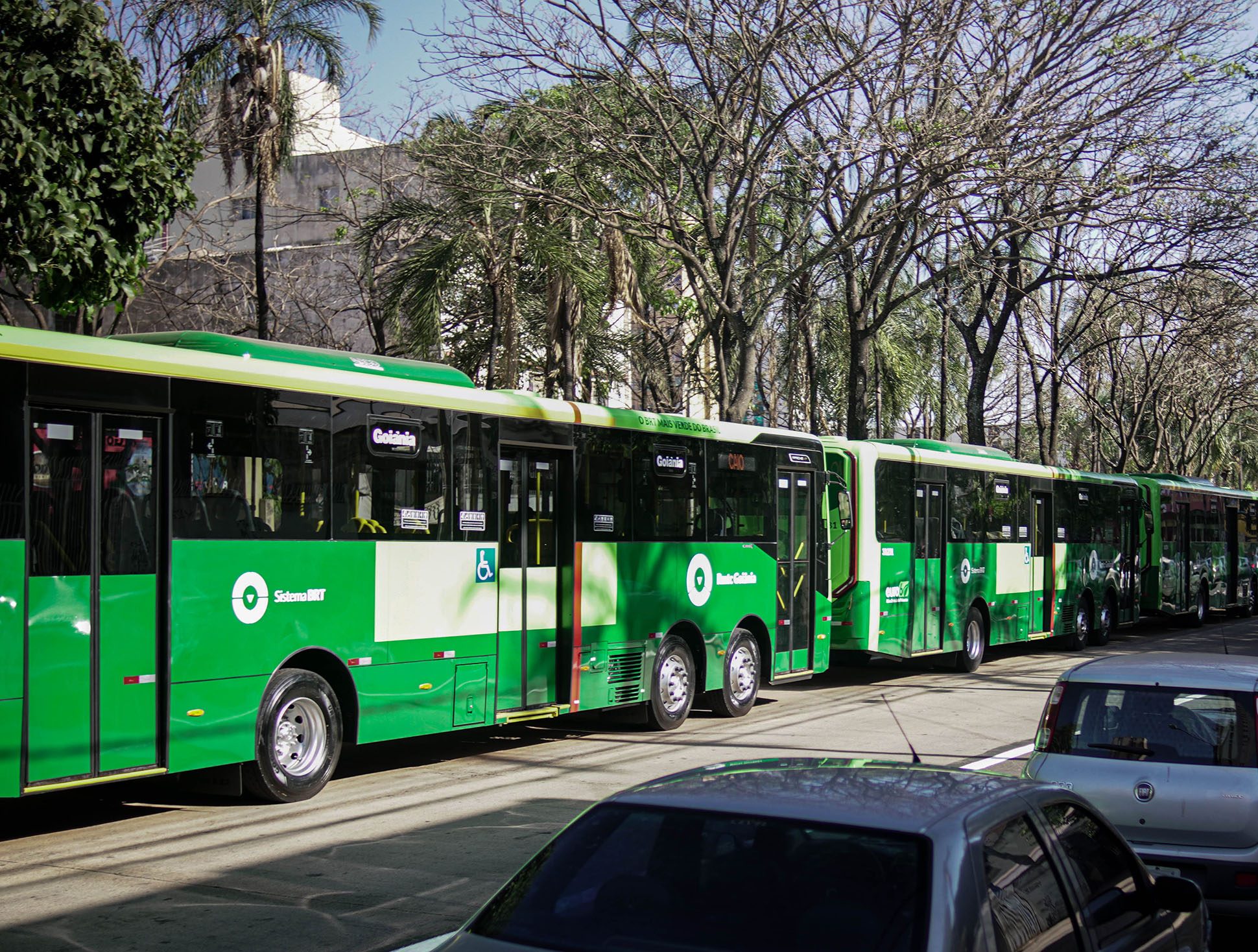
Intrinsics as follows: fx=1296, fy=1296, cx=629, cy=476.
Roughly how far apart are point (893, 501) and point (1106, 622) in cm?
1111

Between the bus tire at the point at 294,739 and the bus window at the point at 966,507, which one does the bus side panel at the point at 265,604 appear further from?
the bus window at the point at 966,507

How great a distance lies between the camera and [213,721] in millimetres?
9523

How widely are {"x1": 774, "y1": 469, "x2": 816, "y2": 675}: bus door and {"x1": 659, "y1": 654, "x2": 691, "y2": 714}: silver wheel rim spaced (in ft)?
6.27

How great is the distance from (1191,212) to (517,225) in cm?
1086

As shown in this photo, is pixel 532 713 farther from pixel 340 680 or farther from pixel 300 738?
pixel 300 738

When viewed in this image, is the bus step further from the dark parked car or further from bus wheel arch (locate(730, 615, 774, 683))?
the dark parked car

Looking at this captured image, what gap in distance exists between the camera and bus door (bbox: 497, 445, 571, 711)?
1241 cm

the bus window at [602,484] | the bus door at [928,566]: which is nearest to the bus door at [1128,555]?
the bus door at [928,566]

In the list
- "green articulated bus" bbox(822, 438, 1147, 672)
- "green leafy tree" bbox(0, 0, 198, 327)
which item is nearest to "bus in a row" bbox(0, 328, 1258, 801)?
"green articulated bus" bbox(822, 438, 1147, 672)

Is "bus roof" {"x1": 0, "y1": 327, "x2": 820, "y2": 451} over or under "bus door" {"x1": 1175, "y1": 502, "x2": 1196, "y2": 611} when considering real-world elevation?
over

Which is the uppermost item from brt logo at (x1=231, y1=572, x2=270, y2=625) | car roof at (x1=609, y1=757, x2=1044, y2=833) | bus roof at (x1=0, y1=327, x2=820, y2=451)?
bus roof at (x1=0, y1=327, x2=820, y2=451)

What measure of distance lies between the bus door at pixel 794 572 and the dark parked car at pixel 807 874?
40.9ft

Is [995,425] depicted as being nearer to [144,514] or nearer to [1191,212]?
[1191,212]

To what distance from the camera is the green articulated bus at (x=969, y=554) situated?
1873 centimetres
